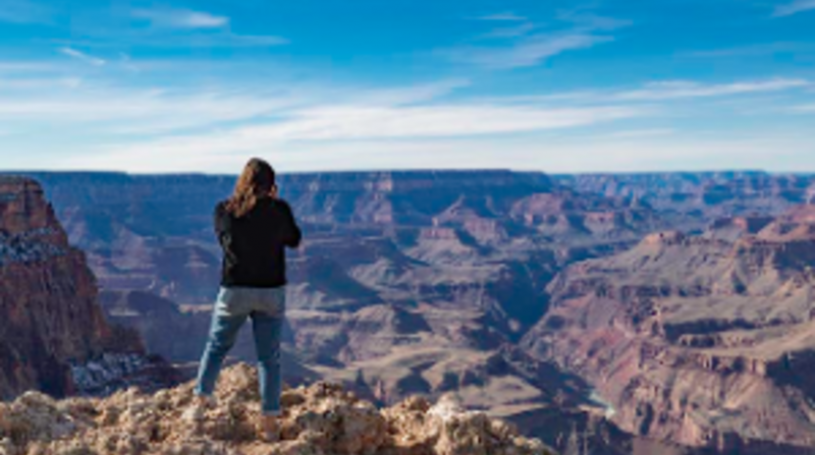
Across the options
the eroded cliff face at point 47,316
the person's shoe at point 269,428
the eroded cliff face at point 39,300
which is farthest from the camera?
the eroded cliff face at point 39,300

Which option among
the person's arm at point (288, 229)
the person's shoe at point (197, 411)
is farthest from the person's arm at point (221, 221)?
the person's shoe at point (197, 411)

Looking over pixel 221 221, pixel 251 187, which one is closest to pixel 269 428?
pixel 221 221

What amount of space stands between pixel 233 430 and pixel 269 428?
16.5 inches

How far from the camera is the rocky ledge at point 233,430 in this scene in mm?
8562

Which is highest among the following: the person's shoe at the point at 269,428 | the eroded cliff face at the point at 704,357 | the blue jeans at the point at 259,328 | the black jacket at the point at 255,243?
the black jacket at the point at 255,243

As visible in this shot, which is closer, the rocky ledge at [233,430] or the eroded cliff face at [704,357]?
the rocky ledge at [233,430]

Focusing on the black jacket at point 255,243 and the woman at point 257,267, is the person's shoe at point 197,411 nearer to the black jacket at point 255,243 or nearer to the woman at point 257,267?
the woman at point 257,267

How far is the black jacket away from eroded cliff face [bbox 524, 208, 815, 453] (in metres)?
108

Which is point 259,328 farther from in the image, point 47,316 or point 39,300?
point 39,300

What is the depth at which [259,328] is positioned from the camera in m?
9.70

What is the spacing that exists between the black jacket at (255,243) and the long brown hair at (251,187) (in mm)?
72

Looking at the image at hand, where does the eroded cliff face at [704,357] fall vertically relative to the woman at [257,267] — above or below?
below

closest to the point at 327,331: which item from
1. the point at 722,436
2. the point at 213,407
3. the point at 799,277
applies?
the point at 722,436

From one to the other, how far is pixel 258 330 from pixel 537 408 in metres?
101
